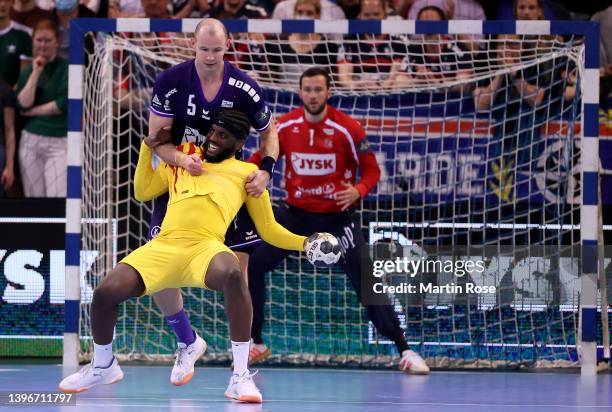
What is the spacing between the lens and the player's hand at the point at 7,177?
10.2 meters

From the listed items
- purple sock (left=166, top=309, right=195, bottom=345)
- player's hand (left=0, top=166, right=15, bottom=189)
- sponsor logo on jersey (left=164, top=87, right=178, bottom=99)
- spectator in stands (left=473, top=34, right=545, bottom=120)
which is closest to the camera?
sponsor logo on jersey (left=164, top=87, right=178, bottom=99)

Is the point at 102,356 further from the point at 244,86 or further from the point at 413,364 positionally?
the point at 413,364

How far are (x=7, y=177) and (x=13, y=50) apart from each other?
4.39 feet

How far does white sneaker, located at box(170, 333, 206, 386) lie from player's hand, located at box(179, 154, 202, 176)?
1195 millimetres

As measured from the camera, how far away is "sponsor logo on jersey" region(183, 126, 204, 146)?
20.8 feet

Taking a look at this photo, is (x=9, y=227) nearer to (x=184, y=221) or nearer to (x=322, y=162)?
(x=322, y=162)

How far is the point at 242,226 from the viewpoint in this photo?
6445 millimetres

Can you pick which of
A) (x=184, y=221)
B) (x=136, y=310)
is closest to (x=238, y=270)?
(x=184, y=221)

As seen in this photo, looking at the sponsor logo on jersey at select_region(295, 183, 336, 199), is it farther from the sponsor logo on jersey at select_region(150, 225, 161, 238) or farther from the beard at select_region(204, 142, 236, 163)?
the beard at select_region(204, 142, 236, 163)

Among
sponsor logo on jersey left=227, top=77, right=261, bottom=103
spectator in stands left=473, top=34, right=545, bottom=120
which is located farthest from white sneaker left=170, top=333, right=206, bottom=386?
spectator in stands left=473, top=34, right=545, bottom=120

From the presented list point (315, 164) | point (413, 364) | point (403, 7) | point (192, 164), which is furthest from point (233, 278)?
point (403, 7)

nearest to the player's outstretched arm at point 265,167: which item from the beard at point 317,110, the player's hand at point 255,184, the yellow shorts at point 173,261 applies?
the player's hand at point 255,184

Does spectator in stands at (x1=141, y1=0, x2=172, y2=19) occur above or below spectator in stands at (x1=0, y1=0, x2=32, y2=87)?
above

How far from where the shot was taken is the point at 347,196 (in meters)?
7.79
